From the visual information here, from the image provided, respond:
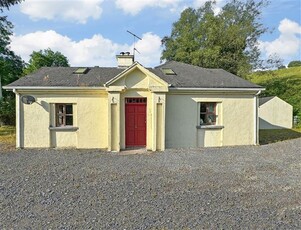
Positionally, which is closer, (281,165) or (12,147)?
(281,165)

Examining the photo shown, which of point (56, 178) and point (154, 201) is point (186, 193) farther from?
point (56, 178)

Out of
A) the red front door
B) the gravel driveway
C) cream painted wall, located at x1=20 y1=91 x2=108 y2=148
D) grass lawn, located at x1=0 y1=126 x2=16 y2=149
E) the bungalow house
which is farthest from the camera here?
grass lawn, located at x1=0 y1=126 x2=16 y2=149

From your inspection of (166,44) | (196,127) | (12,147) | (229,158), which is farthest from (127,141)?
(166,44)

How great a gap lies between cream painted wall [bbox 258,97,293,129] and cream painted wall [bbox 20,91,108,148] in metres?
17.6

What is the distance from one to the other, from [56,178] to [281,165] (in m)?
7.70

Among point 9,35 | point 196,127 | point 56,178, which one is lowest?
point 56,178

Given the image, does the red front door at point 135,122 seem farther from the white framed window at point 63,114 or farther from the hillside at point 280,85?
the hillside at point 280,85

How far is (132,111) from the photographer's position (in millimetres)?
11969

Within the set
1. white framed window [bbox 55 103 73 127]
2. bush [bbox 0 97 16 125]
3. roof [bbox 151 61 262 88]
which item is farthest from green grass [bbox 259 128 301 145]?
bush [bbox 0 97 16 125]

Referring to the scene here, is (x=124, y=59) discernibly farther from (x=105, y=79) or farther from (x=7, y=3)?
(x=7, y=3)

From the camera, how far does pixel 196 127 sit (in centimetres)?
1241

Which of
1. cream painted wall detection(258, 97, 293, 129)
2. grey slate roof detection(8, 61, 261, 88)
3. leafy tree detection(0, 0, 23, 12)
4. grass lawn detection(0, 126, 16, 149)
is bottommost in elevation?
grass lawn detection(0, 126, 16, 149)

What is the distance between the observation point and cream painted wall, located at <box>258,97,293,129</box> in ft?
79.1

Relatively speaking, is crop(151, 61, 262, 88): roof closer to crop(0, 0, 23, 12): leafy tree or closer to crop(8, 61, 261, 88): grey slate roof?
crop(8, 61, 261, 88): grey slate roof
